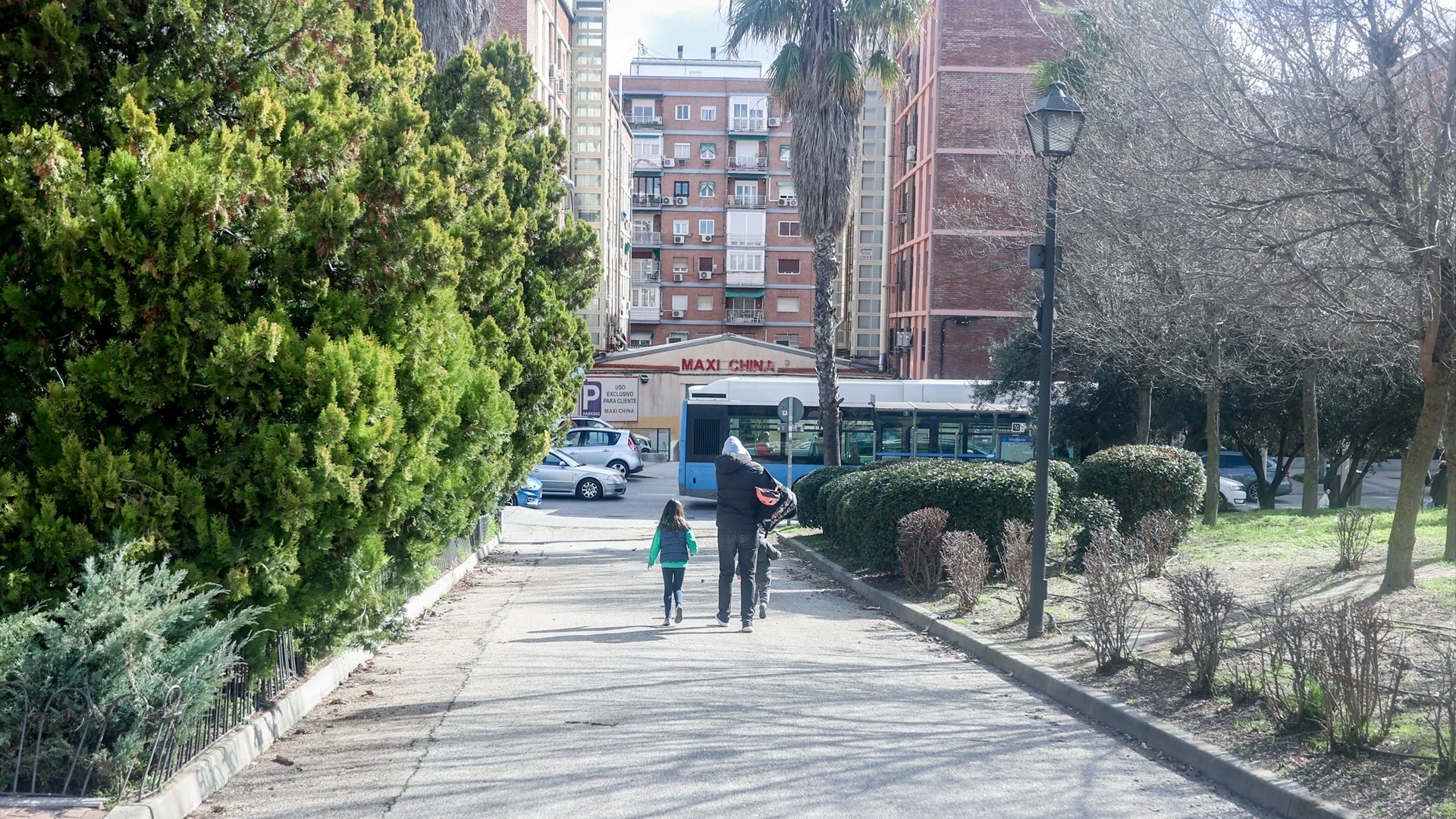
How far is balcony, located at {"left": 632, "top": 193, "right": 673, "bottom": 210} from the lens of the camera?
74875 millimetres

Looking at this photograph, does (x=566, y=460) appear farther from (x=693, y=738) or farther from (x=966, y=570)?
(x=693, y=738)

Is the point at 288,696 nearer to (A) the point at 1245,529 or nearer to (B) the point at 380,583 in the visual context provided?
(B) the point at 380,583

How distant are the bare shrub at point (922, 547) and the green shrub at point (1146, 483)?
8.64 feet

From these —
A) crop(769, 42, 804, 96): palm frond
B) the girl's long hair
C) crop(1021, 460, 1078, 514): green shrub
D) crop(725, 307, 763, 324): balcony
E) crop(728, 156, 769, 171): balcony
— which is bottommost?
the girl's long hair

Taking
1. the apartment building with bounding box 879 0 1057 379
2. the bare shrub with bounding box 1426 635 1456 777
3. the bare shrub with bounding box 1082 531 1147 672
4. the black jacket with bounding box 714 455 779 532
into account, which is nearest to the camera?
the bare shrub with bounding box 1426 635 1456 777

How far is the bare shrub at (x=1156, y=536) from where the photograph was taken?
13.4m

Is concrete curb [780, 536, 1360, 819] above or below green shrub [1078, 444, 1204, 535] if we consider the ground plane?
below

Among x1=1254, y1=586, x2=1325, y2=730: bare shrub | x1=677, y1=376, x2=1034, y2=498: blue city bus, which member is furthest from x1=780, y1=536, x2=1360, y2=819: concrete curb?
x1=677, y1=376, x2=1034, y2=498: blue city bus

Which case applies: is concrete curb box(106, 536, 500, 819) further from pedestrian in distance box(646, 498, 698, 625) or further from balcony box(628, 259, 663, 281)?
balcony box(628, 259, 663, 281)

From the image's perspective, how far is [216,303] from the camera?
20.0 feet

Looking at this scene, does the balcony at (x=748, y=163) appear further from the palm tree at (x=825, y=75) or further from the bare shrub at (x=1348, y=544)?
the bare shrub at (x=1348, y=544)

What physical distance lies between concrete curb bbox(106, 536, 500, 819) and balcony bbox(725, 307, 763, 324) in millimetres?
65049

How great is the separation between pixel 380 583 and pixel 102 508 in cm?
285

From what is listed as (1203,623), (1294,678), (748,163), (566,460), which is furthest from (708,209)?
(1294,678)
